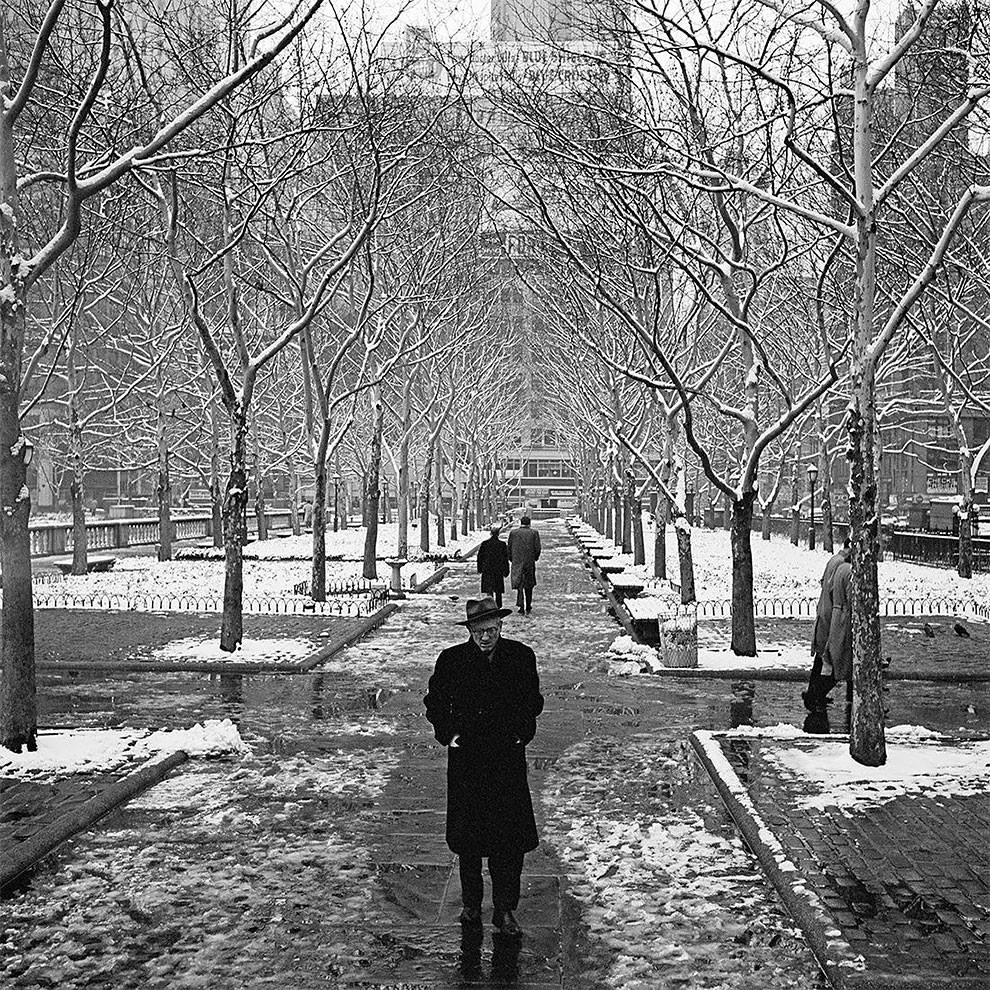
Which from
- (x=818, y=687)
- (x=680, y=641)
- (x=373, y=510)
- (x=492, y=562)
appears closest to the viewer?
(x=818, y=687)

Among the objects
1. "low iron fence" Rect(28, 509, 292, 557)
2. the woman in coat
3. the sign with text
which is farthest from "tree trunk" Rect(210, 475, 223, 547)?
the sign with text

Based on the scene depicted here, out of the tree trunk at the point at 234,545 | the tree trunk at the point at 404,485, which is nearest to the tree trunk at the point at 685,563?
the tree trunk at the point at 234,545

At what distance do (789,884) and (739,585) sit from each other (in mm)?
9855

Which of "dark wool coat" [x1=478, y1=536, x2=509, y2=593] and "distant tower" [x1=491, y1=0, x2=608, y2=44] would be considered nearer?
"distant tower" [x1=491, y1=0, x2=608, y2=44]

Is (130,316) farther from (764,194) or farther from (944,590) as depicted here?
(764,194)

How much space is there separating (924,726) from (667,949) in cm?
696

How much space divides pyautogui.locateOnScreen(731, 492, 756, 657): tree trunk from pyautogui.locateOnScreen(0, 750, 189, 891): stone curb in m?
8.69

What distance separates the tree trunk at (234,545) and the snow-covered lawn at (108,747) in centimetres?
510

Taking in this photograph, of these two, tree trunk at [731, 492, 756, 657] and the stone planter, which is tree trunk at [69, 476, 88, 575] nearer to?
the stone planter

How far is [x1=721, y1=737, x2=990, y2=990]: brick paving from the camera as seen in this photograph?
5.92 metres

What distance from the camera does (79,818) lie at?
853cm

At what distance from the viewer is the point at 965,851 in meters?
7.75

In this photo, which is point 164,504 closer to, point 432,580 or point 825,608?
point 432,580

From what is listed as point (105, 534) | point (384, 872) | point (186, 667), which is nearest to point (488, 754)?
point (384, 872)
